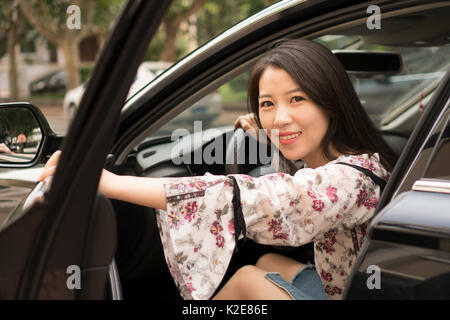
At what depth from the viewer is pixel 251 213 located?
132 cm

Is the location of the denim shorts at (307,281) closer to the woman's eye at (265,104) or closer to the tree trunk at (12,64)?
the woman's eye at (265,104)

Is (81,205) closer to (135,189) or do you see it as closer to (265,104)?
(135,189)

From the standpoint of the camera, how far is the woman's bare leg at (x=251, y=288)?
1.44 meters

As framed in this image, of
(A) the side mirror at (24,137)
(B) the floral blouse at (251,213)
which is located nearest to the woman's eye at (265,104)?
(B) the floral blouse at (251,213)

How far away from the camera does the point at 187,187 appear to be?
1.28 metres

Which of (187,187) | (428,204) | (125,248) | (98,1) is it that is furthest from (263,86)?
(98,1)

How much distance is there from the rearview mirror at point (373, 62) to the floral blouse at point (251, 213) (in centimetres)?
97

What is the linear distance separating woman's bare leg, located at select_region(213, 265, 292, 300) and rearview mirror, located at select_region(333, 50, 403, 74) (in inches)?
46.3

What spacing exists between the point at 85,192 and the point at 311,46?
91 cm

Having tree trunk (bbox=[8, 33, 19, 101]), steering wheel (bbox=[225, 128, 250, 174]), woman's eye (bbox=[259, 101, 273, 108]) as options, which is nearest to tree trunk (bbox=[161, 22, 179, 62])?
tree trunk (bbox=[8, 33, 19, 101])

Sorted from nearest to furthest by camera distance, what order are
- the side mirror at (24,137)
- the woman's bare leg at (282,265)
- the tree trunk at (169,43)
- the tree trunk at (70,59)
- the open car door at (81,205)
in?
the open car door at (81,205) → the side mirror at (24,137) → the woman's bare leg at (282,265) → the tree trunk at (70,59) → the tree trunk at (169,43)

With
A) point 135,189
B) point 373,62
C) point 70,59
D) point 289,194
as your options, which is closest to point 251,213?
point 289,194

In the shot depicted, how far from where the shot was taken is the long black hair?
5.13 feet
